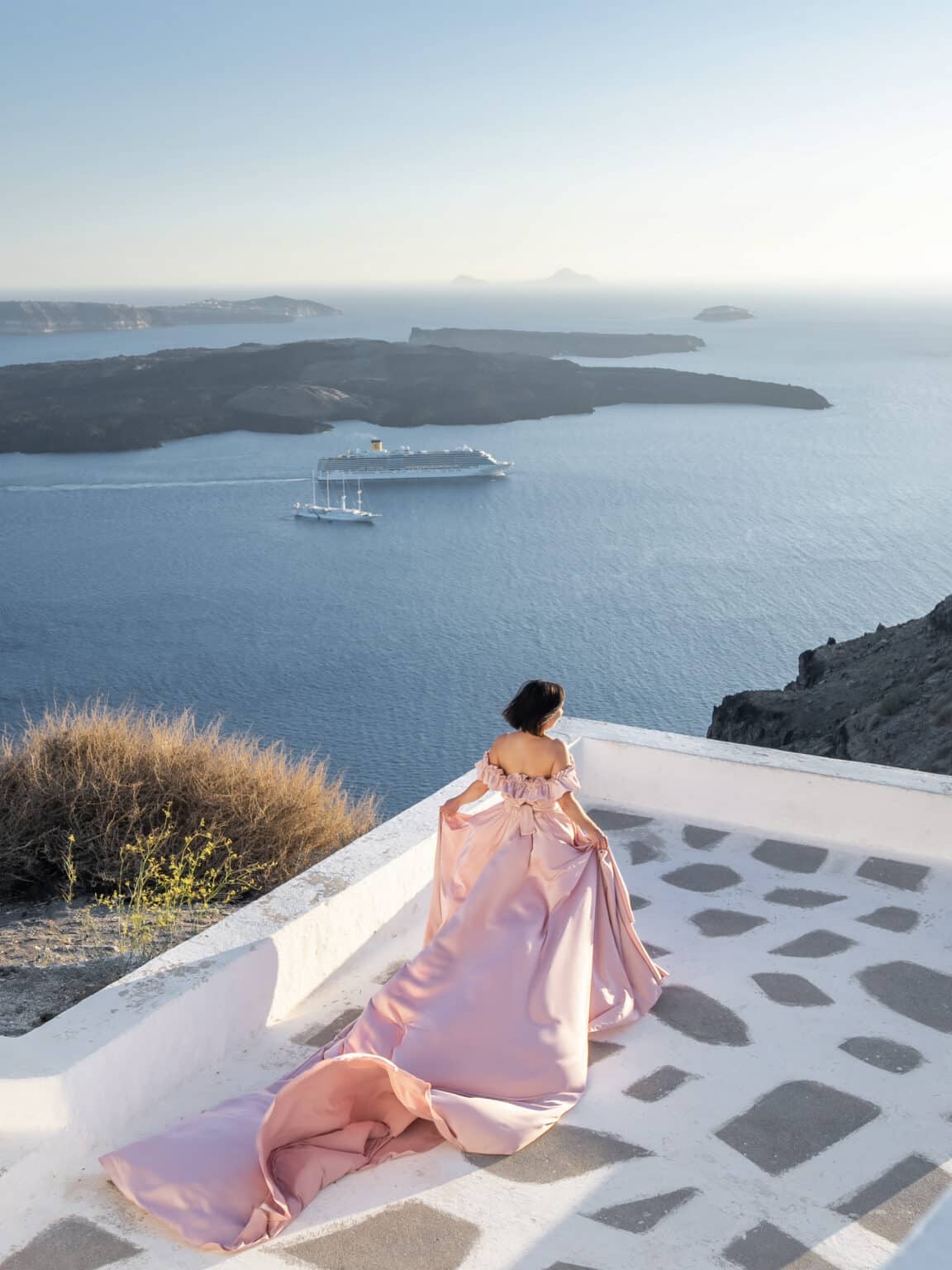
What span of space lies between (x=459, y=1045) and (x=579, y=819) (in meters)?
0.71

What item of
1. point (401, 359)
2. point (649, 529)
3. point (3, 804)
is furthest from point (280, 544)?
point (3, 804)

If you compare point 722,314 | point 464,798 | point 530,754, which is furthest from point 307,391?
point 722,314

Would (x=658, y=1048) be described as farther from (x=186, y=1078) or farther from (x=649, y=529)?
(x=649, y=529)

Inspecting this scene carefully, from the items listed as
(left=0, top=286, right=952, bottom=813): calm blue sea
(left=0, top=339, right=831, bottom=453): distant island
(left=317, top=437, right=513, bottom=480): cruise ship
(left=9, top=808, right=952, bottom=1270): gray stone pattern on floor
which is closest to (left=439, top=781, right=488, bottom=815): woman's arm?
(left=9, top=808, right=952, bottom=1270): gray stone pattern on floor

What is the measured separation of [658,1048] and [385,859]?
3.35 ft

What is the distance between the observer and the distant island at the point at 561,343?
121 metres

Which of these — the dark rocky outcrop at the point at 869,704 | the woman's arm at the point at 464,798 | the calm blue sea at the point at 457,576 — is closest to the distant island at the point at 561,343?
the calm blue sea at the point at 457,576

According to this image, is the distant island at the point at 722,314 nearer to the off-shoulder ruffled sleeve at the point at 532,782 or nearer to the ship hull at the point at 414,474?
the ship hull at the point at 414,474

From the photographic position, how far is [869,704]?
20203mm

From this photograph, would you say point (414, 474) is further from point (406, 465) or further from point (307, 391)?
point (307, 391)

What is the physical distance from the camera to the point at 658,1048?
120 inches

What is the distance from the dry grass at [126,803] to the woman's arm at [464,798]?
2614 millimetres

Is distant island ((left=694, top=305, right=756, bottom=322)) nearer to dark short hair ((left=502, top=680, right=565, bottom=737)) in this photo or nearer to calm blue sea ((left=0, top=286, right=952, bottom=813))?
calm blue sea ((left=0, top=286, right=952, bottom=813))

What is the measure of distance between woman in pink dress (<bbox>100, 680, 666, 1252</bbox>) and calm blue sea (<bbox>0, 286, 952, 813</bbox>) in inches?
1155
